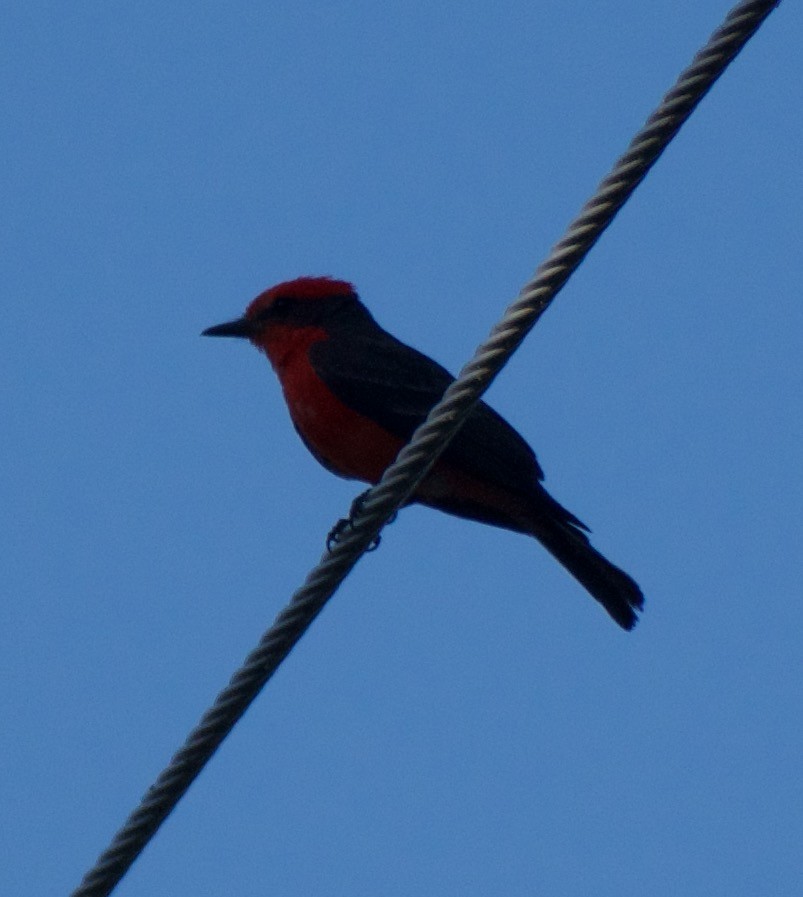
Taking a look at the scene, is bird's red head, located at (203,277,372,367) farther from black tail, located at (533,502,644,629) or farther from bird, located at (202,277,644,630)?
black tail, located at (533,502,644,629)

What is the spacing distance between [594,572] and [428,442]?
2697mm

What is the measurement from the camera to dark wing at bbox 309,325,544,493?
6.11m

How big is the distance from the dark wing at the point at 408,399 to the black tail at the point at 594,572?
215 mm

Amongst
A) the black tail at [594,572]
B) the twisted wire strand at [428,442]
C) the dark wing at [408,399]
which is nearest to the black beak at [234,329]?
the dark wing at [408,399]

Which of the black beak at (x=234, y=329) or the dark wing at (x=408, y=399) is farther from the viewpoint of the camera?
the black beak at (x=234, y=329)

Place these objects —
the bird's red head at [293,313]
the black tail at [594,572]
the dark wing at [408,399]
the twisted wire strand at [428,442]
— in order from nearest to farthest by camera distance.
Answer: the twisted wire strand at [428,442] → the black tail at [594,572] → the dark wing at [408,399] → the bird's red head at [293,313]

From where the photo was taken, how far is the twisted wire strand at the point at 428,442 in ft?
10.2

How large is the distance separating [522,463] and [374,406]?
2.20 ft

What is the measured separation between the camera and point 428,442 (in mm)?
3475

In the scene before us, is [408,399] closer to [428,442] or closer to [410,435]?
[410,435]

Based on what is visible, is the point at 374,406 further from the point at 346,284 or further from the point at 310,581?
the point at 310,581

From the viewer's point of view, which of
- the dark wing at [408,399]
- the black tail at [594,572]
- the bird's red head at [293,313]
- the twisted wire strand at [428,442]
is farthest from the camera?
the bird's red head at [293,313]

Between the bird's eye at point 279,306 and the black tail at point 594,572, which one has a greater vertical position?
the bird's eye at point 279,306

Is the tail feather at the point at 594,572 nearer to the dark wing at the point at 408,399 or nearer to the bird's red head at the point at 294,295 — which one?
the dark wing at the point at 408,399
